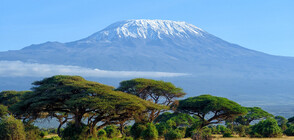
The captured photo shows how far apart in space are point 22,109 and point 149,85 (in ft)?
37.4

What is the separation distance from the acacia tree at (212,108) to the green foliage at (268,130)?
198cm

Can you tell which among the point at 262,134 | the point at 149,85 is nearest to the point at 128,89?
the point at 149,85

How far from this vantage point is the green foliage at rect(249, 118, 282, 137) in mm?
29667

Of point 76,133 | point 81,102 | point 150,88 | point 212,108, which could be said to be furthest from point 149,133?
point 212,108

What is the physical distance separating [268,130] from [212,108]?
496 centimetres

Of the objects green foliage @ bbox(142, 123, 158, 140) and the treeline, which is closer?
the treeline

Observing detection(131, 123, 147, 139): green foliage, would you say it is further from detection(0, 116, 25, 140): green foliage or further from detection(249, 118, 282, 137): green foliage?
detection(249, 118, 282, 137): green foliage

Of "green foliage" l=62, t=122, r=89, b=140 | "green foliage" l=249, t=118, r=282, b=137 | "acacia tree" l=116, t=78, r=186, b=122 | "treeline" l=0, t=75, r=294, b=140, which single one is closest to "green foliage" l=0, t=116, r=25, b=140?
"treeline" l=0, t=75, r=294, b=140

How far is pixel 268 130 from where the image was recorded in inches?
1171

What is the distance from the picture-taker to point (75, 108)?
2444cm

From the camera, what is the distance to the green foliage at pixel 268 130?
2967cm

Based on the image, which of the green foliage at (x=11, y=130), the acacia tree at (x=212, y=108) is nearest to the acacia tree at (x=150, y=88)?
the acacia tree at (x=212, y=108)

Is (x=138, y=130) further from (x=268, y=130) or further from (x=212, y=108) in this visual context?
(x=268, y=130)

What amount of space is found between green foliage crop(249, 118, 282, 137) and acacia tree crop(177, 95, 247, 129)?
1.98 metres
